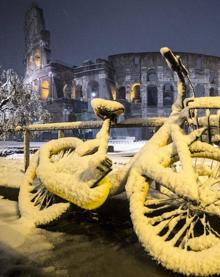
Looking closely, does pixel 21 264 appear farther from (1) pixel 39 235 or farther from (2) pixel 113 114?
(2) pixel 113 114

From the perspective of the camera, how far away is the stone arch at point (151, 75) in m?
44.0

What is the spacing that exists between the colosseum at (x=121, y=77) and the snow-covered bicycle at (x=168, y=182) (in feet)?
114

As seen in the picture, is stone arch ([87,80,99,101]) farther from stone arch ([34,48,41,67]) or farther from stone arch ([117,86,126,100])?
stone arch ([34,48,41,67])

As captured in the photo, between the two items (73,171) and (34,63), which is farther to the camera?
(34,63)

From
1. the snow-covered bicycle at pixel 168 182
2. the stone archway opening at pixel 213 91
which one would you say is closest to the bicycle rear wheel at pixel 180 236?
the snow-covered bicycle at pixel 168 182

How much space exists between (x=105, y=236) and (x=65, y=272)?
2.96 feet

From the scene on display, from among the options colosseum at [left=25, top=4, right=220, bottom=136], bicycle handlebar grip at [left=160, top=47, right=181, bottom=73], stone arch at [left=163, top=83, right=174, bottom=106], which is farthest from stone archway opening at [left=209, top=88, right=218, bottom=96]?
bicycle handlebar grip at [left=160, top=47, right=181, bottom=73]

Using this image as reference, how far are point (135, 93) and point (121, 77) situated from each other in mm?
3770

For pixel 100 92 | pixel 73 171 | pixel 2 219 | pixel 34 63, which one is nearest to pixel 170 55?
pixel 73 171

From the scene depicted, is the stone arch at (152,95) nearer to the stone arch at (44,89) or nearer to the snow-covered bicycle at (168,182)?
the stone arch at (44,89)

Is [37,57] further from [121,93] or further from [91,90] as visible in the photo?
[121,93]

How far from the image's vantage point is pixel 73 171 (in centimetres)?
306

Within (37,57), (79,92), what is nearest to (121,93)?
(79,92)

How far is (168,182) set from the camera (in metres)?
2.33
